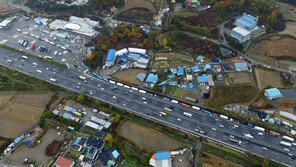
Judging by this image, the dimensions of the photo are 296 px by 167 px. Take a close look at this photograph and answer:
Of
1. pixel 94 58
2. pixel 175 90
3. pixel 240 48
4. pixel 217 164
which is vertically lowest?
pixel 217 164

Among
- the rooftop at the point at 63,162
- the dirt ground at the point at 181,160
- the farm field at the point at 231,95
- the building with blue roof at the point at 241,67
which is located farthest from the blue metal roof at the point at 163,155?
the building with blue roof at the point at 241,67

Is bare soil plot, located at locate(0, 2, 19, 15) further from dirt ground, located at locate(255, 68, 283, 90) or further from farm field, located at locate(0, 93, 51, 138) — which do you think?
dirt ground, located at locate(255, 68, 283, 90)

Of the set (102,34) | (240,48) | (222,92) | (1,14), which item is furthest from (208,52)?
(1,14)

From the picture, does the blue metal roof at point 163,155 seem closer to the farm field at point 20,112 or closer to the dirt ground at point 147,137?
the dirt ground at point 147,137

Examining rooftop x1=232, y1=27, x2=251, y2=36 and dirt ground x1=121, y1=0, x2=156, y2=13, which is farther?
dirt ground x1=121, y1=0, x2=156, y2=13

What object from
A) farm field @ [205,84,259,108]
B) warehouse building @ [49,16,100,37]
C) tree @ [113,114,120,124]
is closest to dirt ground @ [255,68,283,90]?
farm field @ [205,84,259,108]

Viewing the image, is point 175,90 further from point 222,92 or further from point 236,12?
point 236,12
